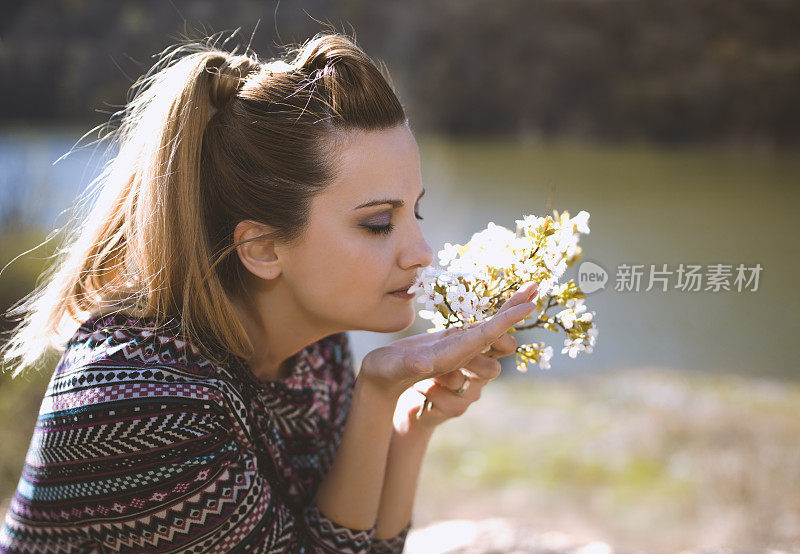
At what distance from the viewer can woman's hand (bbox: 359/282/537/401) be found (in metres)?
1.27

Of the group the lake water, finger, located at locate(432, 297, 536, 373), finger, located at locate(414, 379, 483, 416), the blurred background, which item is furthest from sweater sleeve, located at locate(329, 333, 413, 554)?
the lake water

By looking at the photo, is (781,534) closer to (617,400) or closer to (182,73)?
(617,400)

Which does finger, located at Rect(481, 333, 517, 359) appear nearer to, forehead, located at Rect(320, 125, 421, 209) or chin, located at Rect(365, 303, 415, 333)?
chin, located at Rect(365, 303, 415, 333)

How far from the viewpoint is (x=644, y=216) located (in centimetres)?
639

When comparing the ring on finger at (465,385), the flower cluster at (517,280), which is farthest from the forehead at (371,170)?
the ring on finger at (465,385)

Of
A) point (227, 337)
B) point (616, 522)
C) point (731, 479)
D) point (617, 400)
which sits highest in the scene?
point (617, 400)

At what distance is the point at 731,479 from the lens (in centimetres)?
412

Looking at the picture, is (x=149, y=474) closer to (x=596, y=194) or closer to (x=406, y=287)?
(x=406, y=287)

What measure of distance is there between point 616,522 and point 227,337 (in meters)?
3.13

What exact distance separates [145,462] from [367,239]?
0.59 m

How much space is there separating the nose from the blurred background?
2.21 meters

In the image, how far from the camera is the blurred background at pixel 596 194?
4.15 meters

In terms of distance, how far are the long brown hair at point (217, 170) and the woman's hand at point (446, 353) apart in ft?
1.02

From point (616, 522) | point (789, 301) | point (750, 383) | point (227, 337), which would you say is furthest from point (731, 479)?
point (227, 337)
